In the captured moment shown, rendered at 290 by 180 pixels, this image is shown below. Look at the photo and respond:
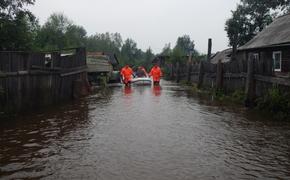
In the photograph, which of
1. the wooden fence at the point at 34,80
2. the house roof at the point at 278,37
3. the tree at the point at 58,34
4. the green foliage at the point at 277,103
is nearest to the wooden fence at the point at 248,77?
the green foliage at the point at 277,103

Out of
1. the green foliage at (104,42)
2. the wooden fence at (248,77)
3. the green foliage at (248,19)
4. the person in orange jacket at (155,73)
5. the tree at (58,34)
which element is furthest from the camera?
the green foliage at (104,42)

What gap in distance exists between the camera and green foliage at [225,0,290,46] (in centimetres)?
4459

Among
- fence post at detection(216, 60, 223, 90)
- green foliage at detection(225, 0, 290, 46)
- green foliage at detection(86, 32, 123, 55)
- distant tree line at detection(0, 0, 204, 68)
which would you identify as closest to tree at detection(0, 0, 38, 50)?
distant tree line at detection(0, 0, 204, 68)

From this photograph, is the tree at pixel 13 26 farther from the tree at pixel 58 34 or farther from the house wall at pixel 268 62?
the tree at pixel 58 34

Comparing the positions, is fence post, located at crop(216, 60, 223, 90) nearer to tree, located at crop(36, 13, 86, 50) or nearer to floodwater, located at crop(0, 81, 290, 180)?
floodwater, located at crop(0, 81, 290, 180)

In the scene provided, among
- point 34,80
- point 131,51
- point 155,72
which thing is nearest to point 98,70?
point 155,72

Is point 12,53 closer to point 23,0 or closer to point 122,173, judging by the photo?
point 122,173

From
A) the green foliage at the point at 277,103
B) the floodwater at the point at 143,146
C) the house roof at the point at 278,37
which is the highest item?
the house roof at the point at 278,37

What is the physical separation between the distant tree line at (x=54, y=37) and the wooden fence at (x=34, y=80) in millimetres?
11014

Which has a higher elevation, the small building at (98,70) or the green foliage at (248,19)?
the green foliage at (248,19)

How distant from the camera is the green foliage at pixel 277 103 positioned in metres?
11.1

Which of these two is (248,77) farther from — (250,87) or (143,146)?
(143,146)

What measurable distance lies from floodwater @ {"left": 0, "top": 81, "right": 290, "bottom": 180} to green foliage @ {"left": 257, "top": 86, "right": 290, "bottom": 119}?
0.60 m

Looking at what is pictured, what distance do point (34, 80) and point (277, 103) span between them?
26.0 ft
